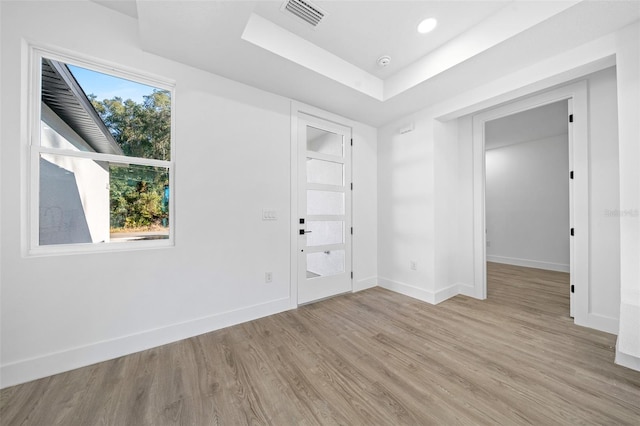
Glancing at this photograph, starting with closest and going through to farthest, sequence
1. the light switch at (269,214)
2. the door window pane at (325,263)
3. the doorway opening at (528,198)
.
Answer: the light switch at (269,214) < the door window pane at (325,263) < the doorway opening at (528,198)

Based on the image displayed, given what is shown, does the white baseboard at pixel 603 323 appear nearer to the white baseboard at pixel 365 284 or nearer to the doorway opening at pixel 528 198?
the doorway opening at pixel 528 198

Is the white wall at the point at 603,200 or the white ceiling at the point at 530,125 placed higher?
the white ceiling at the point at 530,125

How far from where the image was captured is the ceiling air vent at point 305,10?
1981mm

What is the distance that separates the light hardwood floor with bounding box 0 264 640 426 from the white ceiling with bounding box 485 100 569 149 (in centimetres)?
330

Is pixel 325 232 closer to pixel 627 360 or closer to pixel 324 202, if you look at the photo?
pixel 324 202

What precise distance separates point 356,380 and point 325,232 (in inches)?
76.9

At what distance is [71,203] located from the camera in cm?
194

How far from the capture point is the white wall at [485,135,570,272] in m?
4.95

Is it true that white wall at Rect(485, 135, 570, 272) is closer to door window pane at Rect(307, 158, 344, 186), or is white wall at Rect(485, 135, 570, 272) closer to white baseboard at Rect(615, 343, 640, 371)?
white baseboard at Rect(615, 343, 640, 371)

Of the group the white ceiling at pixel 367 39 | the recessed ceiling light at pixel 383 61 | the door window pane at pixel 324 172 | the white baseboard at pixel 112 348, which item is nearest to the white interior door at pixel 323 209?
the door window pane at pixel 324 172

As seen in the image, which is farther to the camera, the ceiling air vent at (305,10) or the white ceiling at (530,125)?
the white ceiling at (530,125)

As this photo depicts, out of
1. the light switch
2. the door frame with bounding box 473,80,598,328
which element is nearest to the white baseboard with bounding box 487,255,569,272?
the door frame with bounding box 473,80,598,328

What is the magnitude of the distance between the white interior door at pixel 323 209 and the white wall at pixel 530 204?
181 inches

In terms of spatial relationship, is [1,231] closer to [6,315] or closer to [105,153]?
[6,315]
